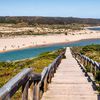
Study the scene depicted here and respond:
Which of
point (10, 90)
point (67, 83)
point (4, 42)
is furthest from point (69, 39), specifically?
point (10, 90)

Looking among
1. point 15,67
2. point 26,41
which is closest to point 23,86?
point 15,67

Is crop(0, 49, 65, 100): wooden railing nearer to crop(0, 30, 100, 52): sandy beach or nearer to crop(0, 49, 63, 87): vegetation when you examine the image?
crop(0, 49, 63, 87): vegetation

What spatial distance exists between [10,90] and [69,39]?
104394 mm

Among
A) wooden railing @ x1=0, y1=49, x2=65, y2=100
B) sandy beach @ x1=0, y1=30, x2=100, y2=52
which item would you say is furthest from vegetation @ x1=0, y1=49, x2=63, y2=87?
sandy beach @ x1=0, y1=30, x2=100, y2=52

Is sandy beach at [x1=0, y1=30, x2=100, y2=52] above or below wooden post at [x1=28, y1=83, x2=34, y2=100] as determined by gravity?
below

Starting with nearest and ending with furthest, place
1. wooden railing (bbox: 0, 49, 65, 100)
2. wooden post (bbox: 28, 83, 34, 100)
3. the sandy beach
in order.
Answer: wooden railing (bbox: 0, 49, 65, 100) → wooden post (bbox: 28, 83, 34, 100) → the sandy beach

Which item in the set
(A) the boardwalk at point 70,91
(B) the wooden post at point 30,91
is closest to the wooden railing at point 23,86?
(B) the wooden post at point 30,91

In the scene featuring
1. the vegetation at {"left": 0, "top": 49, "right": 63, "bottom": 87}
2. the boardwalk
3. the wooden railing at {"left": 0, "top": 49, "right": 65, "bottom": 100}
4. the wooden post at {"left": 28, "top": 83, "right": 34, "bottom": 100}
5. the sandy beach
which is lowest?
the sandy beach

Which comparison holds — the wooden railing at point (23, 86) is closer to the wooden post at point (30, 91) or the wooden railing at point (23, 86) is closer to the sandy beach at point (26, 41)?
the wooden post at point (30, 91)

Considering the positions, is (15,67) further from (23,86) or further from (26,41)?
(26,41)

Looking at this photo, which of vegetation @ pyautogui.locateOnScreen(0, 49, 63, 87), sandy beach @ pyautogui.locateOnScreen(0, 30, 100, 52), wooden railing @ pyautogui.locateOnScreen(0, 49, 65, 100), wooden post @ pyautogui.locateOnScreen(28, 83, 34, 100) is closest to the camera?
wooden railing @ pyautogui.locateOnScreen(0, 49, 65, 100)

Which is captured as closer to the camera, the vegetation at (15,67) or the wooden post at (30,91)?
the wooden post at (30,91)

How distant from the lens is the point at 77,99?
919 centimetres

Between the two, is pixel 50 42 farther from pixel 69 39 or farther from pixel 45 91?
pixel 45 91
